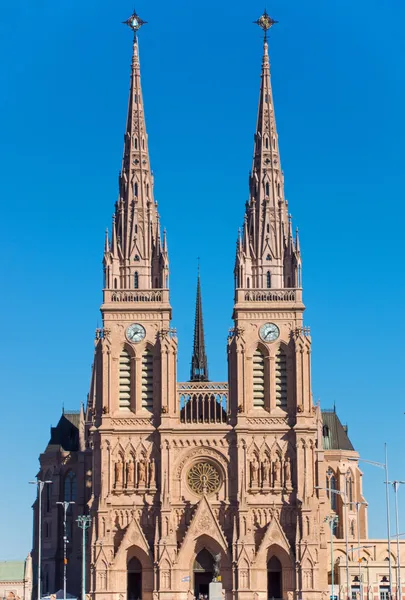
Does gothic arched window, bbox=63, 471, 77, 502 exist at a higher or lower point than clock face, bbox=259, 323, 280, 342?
lower

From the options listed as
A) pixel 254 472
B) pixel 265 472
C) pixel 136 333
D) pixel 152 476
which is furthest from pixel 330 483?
pixel 136 333

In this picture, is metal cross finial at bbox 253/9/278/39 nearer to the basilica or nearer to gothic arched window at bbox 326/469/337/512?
the basilica

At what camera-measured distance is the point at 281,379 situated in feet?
414

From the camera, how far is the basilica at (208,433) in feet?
398

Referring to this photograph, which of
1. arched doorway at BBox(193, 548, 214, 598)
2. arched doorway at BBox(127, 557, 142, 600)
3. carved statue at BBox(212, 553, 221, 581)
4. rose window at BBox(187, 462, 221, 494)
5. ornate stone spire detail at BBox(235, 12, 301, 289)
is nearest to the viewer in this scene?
carved statue at BBox(212, 553, 221, 581)

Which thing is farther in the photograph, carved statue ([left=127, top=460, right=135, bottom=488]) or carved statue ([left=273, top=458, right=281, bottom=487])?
carved statue ([left=127, top=460, right=135, bottom=488])

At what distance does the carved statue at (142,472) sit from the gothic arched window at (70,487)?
21.0 meters

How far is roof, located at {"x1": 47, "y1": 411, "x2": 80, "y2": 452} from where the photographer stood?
147875 mm

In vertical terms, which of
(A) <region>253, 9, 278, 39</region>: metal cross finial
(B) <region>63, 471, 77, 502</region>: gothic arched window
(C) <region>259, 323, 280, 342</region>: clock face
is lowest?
(B) <region>63, 471, 77, 502</region>: gothic arched window

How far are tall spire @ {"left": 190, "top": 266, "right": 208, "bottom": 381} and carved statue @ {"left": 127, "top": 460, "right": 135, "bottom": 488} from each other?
1177 inches

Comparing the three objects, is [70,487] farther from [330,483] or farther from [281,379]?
[281,379]

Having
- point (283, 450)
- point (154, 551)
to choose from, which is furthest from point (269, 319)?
point (154, 551)

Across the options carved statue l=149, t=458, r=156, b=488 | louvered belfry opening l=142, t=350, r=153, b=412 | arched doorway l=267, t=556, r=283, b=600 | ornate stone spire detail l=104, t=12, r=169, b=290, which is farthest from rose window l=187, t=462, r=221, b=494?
ornate stone spire detail l=104, t=12, r=169, b=290

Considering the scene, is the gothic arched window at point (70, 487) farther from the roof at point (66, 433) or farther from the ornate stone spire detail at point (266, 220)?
the ornate stone spire detail at point (266, 220)
